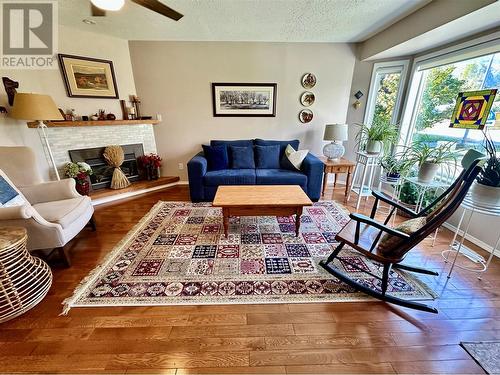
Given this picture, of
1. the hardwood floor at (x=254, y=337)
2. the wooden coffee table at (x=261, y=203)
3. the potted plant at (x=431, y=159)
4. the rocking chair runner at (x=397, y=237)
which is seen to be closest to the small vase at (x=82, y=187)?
the hardwood floor at (x=254, y=337)

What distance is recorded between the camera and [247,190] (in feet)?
8.73

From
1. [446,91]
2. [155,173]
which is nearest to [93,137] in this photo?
[155,173]

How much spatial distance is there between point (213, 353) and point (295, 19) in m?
3.55

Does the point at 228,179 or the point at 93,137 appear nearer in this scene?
the point at 228,179

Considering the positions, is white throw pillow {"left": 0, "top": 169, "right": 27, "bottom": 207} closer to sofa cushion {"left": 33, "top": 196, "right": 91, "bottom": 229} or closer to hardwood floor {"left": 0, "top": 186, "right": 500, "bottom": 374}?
→ sofa cushion {"left": 33, "top": 196, "right": 91, "bottom": 229}

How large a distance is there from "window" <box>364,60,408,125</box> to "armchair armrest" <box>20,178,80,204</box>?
4.33 m

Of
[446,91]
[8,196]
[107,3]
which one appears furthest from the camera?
[446,91]

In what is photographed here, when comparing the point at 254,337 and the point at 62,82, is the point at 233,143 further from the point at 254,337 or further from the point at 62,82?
the point at 254,337

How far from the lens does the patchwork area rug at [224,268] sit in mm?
1647

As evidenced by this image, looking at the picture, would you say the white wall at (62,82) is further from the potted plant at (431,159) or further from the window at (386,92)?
the potted plant at (431,159)

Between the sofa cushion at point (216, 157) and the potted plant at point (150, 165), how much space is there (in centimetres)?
103

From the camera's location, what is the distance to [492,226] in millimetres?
2191

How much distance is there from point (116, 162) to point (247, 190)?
2416mm

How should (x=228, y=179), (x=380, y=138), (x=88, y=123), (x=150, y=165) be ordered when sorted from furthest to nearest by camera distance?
→ (x=150, y=165)
(x=228, y=179)
(x=88, y=123)
(x=380, y=138)
